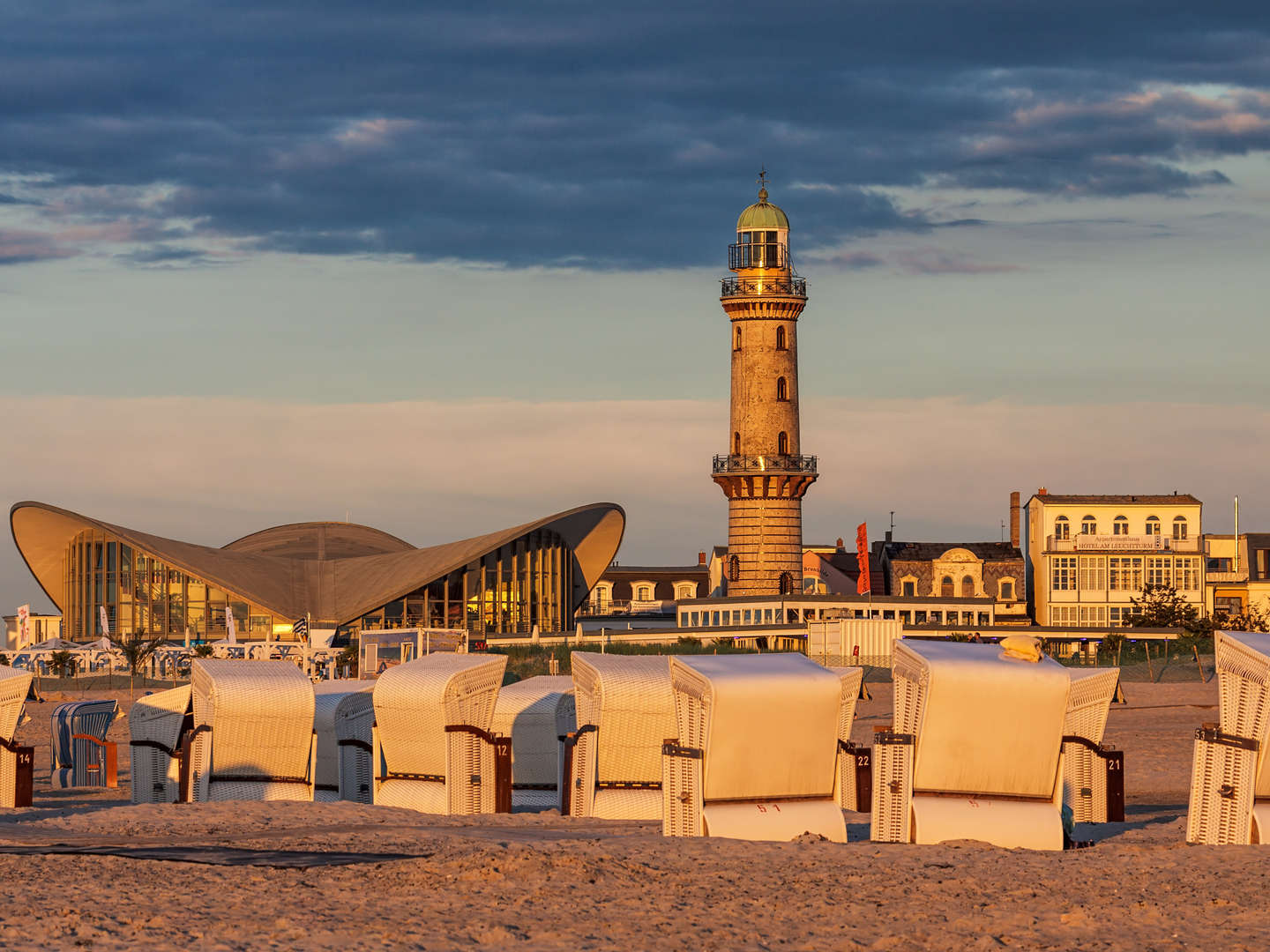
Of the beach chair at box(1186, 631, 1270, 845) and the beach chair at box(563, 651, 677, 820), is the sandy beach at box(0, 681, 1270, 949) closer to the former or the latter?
the beach chair at box(1186, 631, 1270, 845)

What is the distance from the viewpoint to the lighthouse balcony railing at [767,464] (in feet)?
279

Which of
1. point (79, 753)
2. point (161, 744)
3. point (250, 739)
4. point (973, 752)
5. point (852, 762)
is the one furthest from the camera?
point (79, 753)

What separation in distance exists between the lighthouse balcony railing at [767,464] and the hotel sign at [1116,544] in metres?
18.1

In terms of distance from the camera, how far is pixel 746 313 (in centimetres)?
8656

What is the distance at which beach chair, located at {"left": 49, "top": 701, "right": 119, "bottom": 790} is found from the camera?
33000 mm

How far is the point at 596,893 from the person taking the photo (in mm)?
13977

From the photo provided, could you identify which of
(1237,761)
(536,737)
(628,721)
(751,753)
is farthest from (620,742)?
(1237,761)

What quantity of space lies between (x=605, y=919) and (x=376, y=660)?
4480 centimetres

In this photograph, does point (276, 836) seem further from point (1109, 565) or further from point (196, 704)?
point (1109, 565)

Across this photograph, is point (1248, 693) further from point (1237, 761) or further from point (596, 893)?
point (596, 893)

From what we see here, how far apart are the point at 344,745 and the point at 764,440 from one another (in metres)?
61.0

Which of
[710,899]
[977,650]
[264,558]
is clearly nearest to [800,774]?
[977,650]

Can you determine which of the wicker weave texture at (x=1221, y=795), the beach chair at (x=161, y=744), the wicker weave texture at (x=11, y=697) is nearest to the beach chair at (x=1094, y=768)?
the wicker weave texture at (x=1221, y=795)

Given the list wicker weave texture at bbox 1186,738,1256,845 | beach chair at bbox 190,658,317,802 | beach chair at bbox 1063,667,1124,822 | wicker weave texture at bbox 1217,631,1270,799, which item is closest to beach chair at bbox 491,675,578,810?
beach chair at bbox 190,658,317,802
